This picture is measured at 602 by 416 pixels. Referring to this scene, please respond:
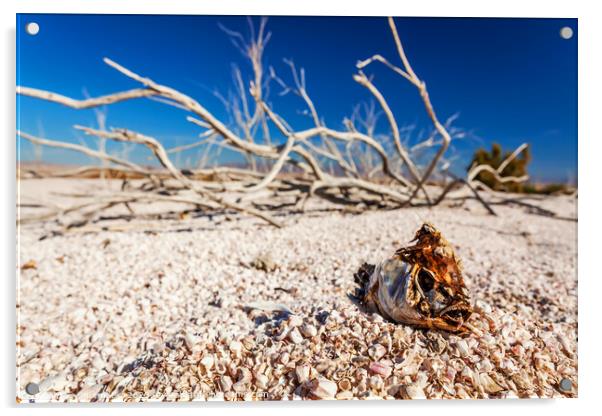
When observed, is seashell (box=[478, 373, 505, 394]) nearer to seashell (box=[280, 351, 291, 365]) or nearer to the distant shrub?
seashell (box=[280, 351, 291, 365])

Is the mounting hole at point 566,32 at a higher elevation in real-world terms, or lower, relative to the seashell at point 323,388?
higher

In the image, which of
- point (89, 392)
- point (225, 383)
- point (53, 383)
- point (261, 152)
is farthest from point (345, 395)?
point (261, 152)

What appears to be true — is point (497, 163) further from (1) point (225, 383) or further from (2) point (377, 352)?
(1) point (225, 383)

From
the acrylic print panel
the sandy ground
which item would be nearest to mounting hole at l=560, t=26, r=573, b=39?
the acrylic print panel

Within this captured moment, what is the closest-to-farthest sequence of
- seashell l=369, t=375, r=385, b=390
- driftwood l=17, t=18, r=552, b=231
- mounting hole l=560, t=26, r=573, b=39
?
seashell l=369, t=375, r=385, b=390 → mounting hole l=560, t=26, r=573, b=39 → driftwood l=17, t=18, r=552, b=231

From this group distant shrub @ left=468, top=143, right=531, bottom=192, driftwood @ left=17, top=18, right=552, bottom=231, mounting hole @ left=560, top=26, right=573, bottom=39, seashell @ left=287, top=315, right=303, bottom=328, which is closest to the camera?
seashell @ left=287, top=315, right=303, bottom=328

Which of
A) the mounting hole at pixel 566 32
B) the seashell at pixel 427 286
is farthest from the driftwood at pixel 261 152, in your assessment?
the seashell at pixel 427 286

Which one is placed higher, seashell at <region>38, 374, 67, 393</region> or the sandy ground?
the sandy ground

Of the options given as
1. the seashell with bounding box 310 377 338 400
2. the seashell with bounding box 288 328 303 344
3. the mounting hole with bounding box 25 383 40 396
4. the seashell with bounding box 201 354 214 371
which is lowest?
the mounting hole with bounding box 25 383 40 396

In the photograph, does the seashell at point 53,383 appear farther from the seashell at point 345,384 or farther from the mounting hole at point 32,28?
the mounting hole at point 32,28
